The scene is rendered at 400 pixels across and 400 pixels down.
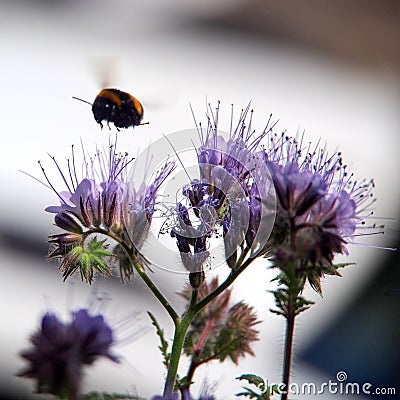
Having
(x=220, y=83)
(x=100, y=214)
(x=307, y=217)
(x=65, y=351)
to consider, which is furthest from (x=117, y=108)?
(x=220, y=83)

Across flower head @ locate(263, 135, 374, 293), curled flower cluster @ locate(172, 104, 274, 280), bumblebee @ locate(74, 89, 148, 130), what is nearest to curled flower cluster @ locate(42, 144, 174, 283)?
curled flower cluster @ locate(172, 104, 274, 280)

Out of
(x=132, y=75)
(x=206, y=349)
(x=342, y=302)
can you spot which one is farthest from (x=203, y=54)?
(x=206, y=349)

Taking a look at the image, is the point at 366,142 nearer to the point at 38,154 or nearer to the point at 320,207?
the point at 38,154

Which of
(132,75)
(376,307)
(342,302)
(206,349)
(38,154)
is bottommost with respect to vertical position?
(206,349)

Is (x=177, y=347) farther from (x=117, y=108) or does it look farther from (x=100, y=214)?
(x=117, y=108)

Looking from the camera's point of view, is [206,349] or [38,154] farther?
[38,154]

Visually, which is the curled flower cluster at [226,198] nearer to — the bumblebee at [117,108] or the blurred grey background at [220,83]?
the bumblebee at [117,108]
